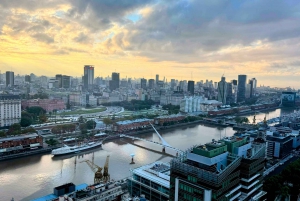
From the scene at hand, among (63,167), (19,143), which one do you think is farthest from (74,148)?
(19,143)

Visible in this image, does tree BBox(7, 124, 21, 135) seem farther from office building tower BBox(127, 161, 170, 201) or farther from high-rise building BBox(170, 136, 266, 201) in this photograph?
high-rise building BBox(170, 136, 266, 201)

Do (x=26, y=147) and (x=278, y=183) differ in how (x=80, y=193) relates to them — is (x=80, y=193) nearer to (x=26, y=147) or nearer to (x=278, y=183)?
(x=278, y=183)

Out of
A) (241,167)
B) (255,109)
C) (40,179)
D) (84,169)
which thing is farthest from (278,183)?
(255,109)

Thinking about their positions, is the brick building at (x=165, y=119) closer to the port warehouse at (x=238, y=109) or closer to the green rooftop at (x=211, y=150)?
the port warehouse at (x=238, y=109)

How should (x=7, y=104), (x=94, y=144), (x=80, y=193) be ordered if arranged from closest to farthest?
(x=80, y=193), (x=94, y=144), (x=7, y=104)

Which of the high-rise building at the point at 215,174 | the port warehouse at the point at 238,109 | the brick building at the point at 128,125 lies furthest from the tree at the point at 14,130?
the port warehouse at the point at 238,109

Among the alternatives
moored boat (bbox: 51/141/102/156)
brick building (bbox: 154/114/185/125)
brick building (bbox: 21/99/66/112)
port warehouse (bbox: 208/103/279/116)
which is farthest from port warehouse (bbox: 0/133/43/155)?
port warehouse (bbox: 208/103/279/116)

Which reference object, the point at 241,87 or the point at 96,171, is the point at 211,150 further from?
the point at 241,87
